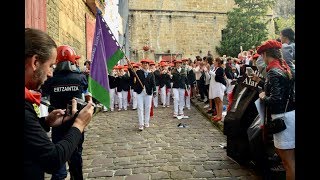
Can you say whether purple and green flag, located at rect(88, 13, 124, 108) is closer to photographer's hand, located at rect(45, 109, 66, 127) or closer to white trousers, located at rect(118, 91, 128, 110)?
photographer's hand, located at rect(45, 109, 66, 127)

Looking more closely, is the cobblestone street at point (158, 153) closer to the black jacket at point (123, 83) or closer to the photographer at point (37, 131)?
the photographer at point (37, 131)

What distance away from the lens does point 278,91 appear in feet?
11.6

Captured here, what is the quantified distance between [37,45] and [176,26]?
1274 inches

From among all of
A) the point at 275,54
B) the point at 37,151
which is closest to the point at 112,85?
the point at 275,54

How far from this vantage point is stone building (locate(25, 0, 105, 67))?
762cm

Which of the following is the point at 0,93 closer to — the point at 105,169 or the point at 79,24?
the point at 105,169

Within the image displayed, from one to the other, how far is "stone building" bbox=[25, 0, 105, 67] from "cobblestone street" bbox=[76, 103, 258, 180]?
343 centimetres

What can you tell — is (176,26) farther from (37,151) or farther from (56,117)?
(37,151)

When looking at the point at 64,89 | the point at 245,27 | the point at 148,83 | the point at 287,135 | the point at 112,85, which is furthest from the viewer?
the point at 245,27

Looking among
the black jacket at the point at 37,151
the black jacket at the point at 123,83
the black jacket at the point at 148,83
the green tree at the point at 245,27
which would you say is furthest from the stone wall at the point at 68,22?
the green tree at the point at 245,27

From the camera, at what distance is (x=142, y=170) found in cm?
550

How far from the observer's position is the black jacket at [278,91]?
A: 139 inches
